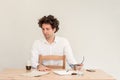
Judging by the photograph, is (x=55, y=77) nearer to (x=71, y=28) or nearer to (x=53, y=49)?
(x=53, y=49)

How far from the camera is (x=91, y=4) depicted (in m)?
3.55

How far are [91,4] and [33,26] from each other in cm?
98

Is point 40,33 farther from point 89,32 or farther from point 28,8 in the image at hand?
point 89,32

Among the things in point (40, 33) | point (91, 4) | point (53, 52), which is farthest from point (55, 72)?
point (91, 4)

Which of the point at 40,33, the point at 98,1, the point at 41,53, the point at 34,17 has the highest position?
the point at 98,1

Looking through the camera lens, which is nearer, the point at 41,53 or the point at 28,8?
the point at 41,53

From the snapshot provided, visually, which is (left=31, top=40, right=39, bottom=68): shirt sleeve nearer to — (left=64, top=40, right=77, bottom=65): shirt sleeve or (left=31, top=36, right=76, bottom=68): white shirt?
(left=31, top=36, right=76, bottom=68): white shirt

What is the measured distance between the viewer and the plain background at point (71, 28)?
350 centimetres

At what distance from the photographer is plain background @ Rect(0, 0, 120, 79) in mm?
3500

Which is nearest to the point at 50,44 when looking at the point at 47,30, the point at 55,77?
the point at 47,30

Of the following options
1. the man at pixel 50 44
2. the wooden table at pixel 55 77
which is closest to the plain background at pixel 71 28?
the man at pixel 50 44

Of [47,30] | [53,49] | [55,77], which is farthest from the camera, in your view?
[53,49]

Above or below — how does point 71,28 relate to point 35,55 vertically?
above

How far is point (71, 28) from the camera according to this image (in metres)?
3.57
